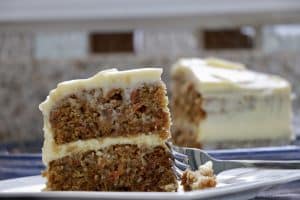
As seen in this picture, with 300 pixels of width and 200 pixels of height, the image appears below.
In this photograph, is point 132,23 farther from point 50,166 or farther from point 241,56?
point 50,166

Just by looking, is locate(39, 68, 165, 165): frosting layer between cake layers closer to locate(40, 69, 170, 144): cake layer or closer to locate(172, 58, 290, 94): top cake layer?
locate(40, 69, 170, 144): cake layer

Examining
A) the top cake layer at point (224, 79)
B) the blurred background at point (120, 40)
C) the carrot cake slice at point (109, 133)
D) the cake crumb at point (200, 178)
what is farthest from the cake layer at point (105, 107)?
the blurred background at point (120, 40)

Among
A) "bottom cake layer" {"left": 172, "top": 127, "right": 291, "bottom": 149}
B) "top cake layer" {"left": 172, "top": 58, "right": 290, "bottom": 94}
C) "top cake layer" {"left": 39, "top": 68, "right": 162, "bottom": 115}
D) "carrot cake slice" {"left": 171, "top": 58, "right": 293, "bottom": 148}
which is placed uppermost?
"top cake layer" {"left": 39, "top": 68, "right": 162, "bottom": 115}

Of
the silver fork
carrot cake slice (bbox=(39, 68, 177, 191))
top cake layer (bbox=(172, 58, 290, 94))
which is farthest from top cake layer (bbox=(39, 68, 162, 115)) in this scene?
top cake layer (bbox=(172, 58, 290, 94))

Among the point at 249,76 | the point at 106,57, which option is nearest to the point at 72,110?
the point at 249,76

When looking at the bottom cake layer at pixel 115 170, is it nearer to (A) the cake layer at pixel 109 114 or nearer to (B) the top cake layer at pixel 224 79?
(A) the cake layer at pixel 109 114
